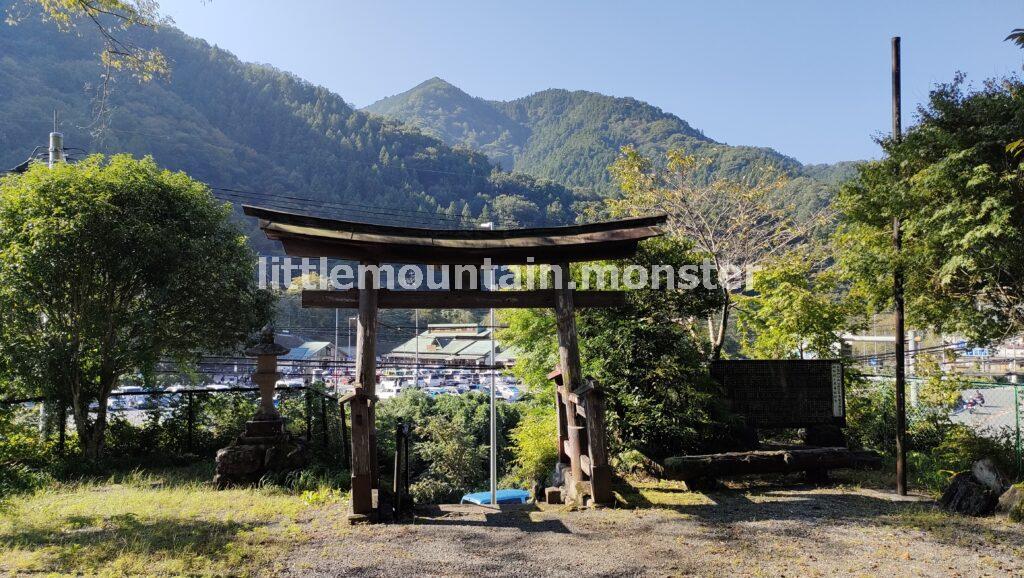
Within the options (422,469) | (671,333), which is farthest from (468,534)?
(422,469)

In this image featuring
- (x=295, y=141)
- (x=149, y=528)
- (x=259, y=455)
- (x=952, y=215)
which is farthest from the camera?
(x=295, y=141)

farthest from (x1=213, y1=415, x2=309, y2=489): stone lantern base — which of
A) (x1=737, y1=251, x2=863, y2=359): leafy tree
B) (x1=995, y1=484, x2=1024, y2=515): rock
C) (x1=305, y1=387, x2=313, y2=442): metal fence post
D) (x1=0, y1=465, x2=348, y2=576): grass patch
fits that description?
(x1=737, y1=251, x2=863, y2=359): leafy tree

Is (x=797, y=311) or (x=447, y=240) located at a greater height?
(x=447, y=240)

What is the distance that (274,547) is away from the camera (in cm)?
526

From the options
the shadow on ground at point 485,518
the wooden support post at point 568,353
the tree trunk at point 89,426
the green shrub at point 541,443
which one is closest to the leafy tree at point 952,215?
the wooden support post at point 568,353

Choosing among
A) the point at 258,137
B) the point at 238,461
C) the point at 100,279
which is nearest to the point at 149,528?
the point at 238,461

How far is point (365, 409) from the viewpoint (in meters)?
6.20

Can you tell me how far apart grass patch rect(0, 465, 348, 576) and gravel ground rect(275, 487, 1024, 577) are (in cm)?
50

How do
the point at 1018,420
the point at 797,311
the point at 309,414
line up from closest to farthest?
the point at 1018,420 < the point at 309,414 < the point at 797,311

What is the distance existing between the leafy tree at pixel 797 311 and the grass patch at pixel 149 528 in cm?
915

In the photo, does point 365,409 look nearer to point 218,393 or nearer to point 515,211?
point 218,393

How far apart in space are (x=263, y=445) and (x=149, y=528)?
291 cm

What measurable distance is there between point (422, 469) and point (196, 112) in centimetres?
8304

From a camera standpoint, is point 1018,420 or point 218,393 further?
point 218,393
